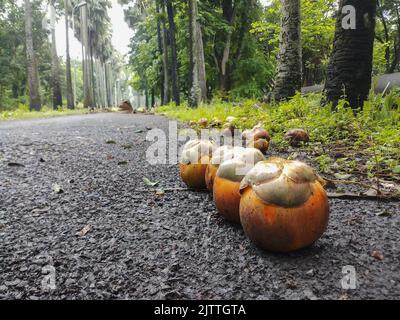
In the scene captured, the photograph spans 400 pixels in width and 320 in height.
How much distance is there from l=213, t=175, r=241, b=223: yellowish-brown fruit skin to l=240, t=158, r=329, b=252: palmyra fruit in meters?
0.23

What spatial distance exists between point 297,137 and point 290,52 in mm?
3088

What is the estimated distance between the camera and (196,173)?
233 cm

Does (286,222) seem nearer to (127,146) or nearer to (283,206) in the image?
(283,206)

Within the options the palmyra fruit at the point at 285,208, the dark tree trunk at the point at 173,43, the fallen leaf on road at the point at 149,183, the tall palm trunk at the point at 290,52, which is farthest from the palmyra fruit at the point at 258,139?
the dark tree trunk at the point at 173,43

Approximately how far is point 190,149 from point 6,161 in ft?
7.20

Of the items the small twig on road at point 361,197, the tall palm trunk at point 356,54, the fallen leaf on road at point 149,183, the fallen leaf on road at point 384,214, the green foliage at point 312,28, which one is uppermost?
the green foliage at point 312,28

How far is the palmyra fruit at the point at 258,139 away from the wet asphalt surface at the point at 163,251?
3.64ft

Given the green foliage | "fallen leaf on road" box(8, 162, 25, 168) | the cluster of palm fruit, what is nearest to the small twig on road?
the cluster of palm fruit

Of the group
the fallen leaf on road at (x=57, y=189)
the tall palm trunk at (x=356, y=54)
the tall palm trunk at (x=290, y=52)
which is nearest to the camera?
the fallen leaf on road at (x=57, y=189)

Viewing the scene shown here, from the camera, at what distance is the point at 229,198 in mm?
1701

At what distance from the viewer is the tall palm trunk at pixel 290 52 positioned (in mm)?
5953

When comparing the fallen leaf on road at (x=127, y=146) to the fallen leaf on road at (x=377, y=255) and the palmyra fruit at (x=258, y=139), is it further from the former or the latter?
the fallen leaf on road at (x=377, y=255)

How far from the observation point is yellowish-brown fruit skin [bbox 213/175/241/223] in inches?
66.1

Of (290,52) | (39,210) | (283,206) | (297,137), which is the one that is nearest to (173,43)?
(290,52)
